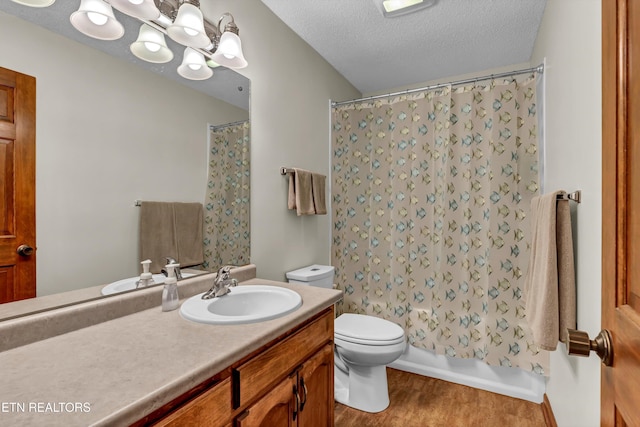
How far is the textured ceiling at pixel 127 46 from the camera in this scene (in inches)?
36.4

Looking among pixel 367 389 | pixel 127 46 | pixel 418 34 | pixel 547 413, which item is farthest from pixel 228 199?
pixel 547 413

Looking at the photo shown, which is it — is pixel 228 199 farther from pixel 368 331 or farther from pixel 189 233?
pixel 368 331

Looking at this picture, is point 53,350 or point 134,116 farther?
point 134,116

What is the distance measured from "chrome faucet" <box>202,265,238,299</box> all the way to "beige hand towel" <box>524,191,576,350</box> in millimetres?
1253

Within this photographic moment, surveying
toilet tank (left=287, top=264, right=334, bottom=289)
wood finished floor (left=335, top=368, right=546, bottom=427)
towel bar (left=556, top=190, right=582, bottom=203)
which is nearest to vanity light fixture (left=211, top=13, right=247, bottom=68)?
toilet tank (left=287, top=264, right=334, bottom=289)

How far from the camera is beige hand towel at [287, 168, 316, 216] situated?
6.76 ft

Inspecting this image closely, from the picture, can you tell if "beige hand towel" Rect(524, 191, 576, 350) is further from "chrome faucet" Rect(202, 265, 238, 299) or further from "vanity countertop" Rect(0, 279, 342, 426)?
"chrome faucet" Rect(202, 265, 238, 299)

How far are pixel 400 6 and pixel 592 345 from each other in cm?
195

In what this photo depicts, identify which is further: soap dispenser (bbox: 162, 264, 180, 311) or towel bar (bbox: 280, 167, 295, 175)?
towel bar (bbox: 280, 167, 295, 175)

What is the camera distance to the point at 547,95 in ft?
5.67

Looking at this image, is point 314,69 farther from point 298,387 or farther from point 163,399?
point 163,399

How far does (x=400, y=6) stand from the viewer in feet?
5.98

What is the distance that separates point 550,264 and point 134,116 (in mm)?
1703

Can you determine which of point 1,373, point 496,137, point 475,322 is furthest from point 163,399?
point 496,137
